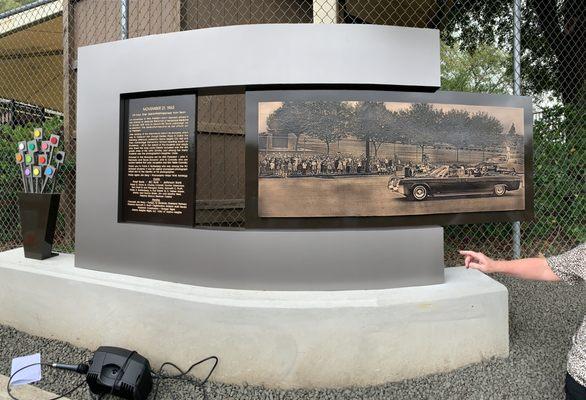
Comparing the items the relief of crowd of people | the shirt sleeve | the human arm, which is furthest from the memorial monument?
the shirt sleeve

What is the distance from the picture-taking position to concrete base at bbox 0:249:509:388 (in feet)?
8.42

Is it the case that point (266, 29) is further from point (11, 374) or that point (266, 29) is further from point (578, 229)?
point (578, 229)

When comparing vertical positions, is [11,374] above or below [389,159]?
below

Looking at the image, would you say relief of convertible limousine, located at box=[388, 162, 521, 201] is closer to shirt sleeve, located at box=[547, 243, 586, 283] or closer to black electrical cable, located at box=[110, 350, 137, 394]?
shirt sleeve, located at box=[547, 243, 586, 283]

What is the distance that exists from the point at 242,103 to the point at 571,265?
456 centimetres

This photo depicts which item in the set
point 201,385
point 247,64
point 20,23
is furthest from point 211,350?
point 20,23

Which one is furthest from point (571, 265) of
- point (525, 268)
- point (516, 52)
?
point (516, 52)

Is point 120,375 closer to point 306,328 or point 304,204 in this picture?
point 306,328

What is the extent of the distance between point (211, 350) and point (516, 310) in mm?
3015

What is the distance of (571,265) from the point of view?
6.17 feet

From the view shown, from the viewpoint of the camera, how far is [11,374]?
8.92 ft

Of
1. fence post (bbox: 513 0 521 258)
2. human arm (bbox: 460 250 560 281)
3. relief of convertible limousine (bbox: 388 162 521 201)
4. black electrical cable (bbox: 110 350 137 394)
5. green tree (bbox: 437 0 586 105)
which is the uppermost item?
green tree (bbox: 437 0 586 105)

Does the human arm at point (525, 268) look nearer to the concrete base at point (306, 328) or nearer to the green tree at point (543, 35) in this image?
the concrete base at point (306, 328)

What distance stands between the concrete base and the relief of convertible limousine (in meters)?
0.75
